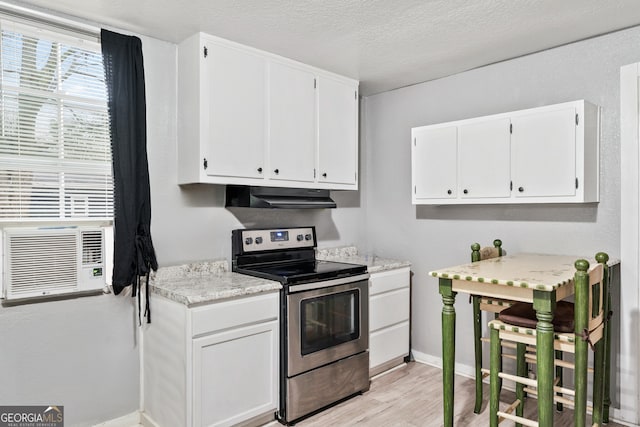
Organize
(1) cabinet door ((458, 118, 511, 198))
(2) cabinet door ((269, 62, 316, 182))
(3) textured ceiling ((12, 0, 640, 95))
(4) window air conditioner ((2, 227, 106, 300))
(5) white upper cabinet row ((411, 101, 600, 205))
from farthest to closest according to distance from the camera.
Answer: (2) cabinet door ((269, 62, 316, 182))
(1) cabinet door ((458, 118, 511, 198))
(5) white upper cabinet row ((411, 101, 600, 205))
(3) textured ceiling ((12, 0, 640, 95))
(4) window air conditioner ((2, 227, 106, 300))

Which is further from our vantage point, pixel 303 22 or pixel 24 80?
pixel 303 22

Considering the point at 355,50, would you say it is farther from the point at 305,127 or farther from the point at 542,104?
the point at 542,104

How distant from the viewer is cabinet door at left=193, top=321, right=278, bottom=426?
7.36ft

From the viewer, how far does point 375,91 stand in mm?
3883

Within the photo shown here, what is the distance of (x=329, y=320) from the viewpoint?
281cm

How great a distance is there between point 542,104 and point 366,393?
7.72 ft

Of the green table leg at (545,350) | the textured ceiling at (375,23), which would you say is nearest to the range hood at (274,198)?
the textured ceiling at (375,23)

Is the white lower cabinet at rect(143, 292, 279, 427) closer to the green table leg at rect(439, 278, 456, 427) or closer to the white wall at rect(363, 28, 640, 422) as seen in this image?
the green table leg at rect(439, 278, 456, 427)

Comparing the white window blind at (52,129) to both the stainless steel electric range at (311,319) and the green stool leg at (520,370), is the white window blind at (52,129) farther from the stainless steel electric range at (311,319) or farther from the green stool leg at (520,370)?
the green stool leg at (520,370)

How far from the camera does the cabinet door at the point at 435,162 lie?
3125 mm

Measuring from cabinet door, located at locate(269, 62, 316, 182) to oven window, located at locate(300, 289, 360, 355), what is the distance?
2.95 feet

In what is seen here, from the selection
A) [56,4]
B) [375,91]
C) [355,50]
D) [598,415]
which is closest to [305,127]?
[355,50]

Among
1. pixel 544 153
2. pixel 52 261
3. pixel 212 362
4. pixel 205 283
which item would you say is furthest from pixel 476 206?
pixel 52 261

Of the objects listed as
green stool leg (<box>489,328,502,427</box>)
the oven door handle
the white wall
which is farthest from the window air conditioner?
the white wall
